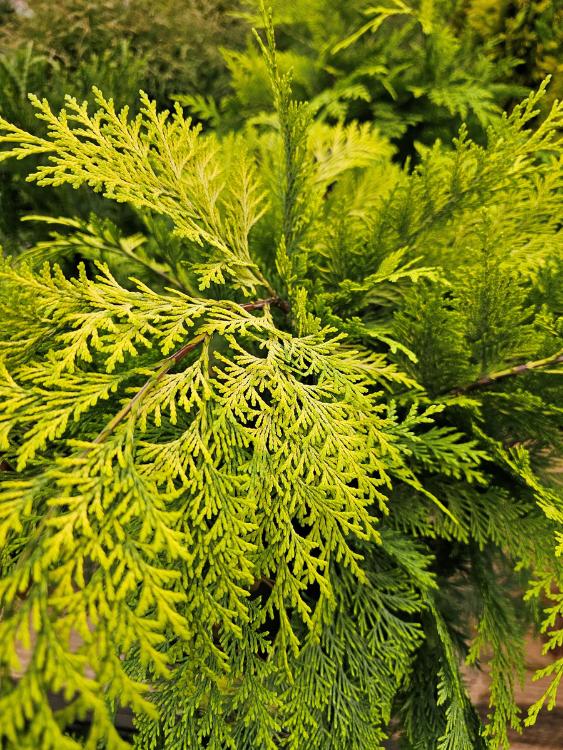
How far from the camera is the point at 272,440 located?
963 millimetres

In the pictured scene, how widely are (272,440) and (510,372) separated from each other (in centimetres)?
62

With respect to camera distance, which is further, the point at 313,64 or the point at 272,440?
the point at 313,64

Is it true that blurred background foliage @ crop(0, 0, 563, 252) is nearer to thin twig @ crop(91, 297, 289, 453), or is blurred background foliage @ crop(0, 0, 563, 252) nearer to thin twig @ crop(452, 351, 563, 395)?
thin twig @ crop(452, 351, 563, 395)

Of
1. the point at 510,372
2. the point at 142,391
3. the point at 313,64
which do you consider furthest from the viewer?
the point at 313,64

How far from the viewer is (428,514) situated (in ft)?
4.41

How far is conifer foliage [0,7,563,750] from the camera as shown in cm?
79

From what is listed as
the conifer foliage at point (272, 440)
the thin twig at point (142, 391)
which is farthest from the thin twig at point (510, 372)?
the thin twig at point (142, 391)

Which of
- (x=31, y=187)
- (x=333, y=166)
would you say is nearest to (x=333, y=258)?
(x=333, y=166)

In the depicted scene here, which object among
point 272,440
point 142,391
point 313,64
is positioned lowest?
point 272,440

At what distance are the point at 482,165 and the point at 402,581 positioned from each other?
100 cm

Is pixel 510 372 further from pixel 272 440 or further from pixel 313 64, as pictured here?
pixel 313 64

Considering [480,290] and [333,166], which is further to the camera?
[333,166]

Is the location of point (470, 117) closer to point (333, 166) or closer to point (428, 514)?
point (333, 166)

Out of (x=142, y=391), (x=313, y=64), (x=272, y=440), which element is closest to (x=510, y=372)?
(x=272, y=440)
